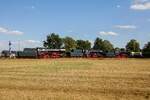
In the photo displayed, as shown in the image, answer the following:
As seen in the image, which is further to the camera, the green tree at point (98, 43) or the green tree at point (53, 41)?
the green tree at point (98, 43)

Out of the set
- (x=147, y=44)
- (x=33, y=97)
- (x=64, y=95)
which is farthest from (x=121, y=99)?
(x=147, y=44)

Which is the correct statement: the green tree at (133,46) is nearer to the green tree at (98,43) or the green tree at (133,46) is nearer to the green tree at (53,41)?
the green tree at (98,43)

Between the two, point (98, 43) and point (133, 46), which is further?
point (98, 43)

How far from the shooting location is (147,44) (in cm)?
16562

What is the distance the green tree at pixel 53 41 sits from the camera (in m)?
168

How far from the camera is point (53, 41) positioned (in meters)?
168

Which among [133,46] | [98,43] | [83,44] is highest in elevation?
[98,43]

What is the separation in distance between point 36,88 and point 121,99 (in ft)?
17.8

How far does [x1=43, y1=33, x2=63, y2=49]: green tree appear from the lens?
552 ft

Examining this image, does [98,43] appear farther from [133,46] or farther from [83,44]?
[133,46]

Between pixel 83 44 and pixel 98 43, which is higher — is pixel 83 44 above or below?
below

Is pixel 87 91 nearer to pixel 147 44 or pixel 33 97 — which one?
pixel 33 97

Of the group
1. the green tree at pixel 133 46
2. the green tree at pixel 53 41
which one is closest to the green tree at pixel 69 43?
the green tree at pixel 53 41

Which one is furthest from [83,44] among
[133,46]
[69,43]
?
[133,46]
